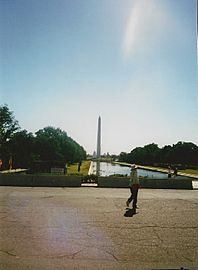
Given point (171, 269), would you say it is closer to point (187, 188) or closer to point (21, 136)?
point (187, 188)

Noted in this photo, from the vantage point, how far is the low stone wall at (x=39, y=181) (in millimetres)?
21109

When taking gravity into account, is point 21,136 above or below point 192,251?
above

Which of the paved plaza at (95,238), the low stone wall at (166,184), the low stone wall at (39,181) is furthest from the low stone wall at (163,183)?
the paved plaza at (95,238)

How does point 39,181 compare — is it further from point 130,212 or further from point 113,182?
point 130,212

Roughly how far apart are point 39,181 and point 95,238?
1518cm

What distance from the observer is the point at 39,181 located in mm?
21422

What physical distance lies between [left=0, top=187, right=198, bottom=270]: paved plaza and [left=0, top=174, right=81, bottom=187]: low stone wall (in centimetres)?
1044

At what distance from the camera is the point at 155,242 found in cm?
661

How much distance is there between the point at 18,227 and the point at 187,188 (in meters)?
16.5

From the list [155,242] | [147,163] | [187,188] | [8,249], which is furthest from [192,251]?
[147,163]

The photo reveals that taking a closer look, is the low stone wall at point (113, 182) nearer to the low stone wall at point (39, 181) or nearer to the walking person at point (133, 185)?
the low stone wall at point (39, 181)

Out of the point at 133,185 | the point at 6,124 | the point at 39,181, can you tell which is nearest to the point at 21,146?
the point at 6,124

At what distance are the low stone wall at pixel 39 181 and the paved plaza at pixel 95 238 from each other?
1044cm

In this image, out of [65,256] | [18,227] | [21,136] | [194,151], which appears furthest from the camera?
[194,151]
